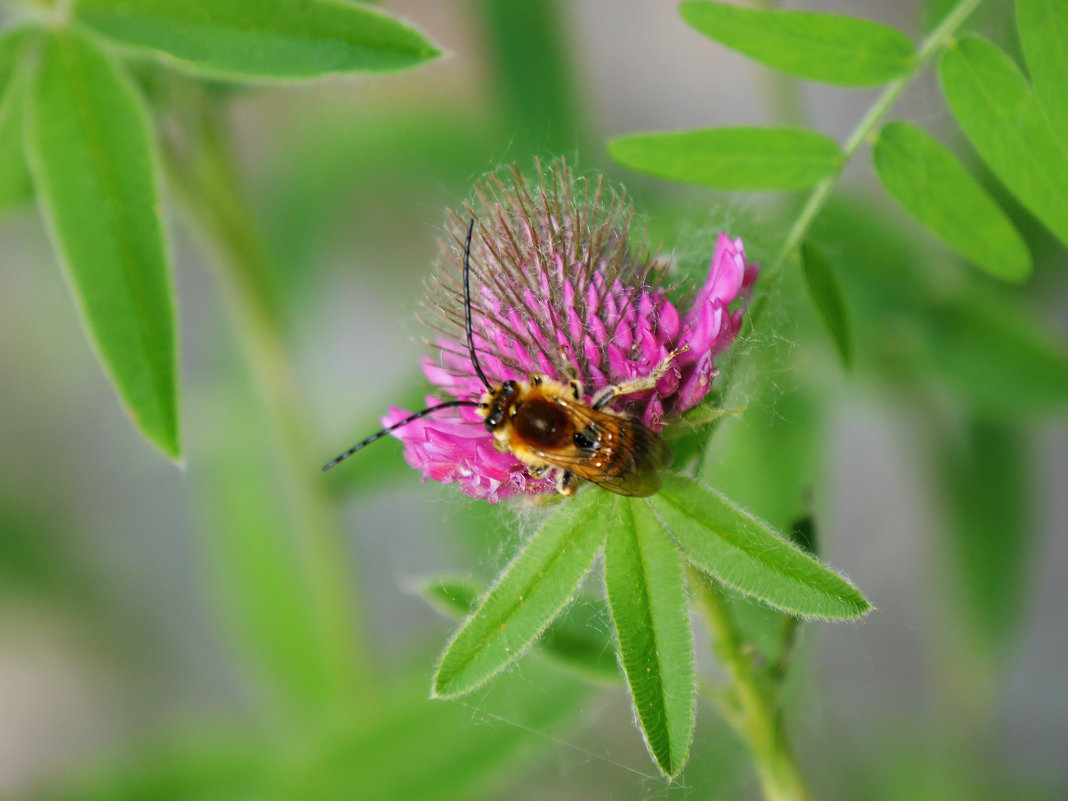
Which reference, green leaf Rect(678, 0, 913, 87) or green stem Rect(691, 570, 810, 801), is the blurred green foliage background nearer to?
green stem Rect(691, 570, 810, 801)

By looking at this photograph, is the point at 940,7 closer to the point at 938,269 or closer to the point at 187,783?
the point at 938,269

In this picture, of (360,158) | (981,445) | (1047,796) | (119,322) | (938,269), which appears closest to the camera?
(119,322)

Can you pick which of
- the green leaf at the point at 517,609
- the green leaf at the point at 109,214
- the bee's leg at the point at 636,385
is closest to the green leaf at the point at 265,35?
the green leaf at the point at 109,214

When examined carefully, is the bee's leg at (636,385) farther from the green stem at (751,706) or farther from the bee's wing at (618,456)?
the green stem at (751,706)

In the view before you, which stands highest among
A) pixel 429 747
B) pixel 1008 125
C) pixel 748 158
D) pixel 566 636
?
pixel 1008 125

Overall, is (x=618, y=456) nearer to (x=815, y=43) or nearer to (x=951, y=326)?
(x=815, y=43)

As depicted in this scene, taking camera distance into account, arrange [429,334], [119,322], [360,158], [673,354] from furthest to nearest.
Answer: [360,158] → [429,334] → [119,322] → [673,354]

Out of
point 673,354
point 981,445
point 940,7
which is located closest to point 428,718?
point 673,354

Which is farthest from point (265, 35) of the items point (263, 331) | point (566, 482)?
point (263, 331)
